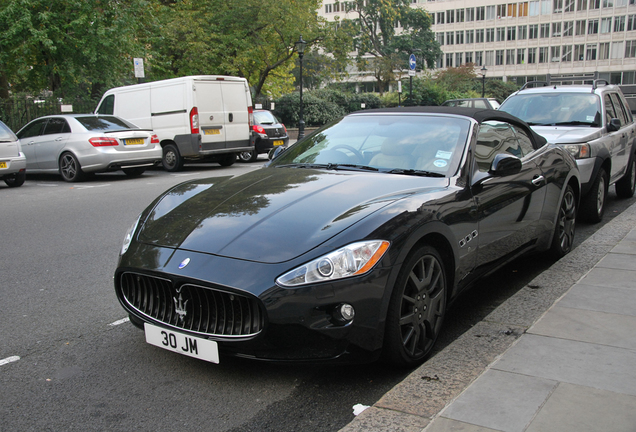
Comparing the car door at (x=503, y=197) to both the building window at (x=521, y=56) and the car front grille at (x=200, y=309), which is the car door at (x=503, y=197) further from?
the building window at (x=521, y=56)

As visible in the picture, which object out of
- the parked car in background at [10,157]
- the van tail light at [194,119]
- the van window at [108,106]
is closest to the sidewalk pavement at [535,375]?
the parked car in background at [10,157]

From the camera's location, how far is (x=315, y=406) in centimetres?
302

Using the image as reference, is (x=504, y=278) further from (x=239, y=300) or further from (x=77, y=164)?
(x=77, y=164)

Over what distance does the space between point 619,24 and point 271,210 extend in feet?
307

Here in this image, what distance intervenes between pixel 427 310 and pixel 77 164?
12.1m

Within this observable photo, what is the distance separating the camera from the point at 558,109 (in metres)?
8.84

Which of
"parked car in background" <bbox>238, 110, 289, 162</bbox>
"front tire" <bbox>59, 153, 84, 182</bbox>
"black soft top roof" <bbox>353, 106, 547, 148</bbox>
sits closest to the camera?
"black soft top roof" <bbox>353, 106, 547, 148</bbox>

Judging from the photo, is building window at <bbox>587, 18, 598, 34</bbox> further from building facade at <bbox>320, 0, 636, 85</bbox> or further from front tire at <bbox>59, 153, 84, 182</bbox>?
front tire at <bbox>59, 153, 84, 182</bbox>

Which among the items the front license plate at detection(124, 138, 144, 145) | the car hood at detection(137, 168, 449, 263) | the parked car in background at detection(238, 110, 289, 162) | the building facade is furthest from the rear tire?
the building facade

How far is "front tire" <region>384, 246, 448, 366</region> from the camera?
3.18 m

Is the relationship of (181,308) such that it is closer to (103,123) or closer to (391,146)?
(391,146)

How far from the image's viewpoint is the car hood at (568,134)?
24.9 feet

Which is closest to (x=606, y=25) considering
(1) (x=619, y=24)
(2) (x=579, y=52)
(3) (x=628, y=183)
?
(1) (x=619, y=24)

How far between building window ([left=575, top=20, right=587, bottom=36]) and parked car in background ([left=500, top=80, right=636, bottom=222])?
85731 mm
